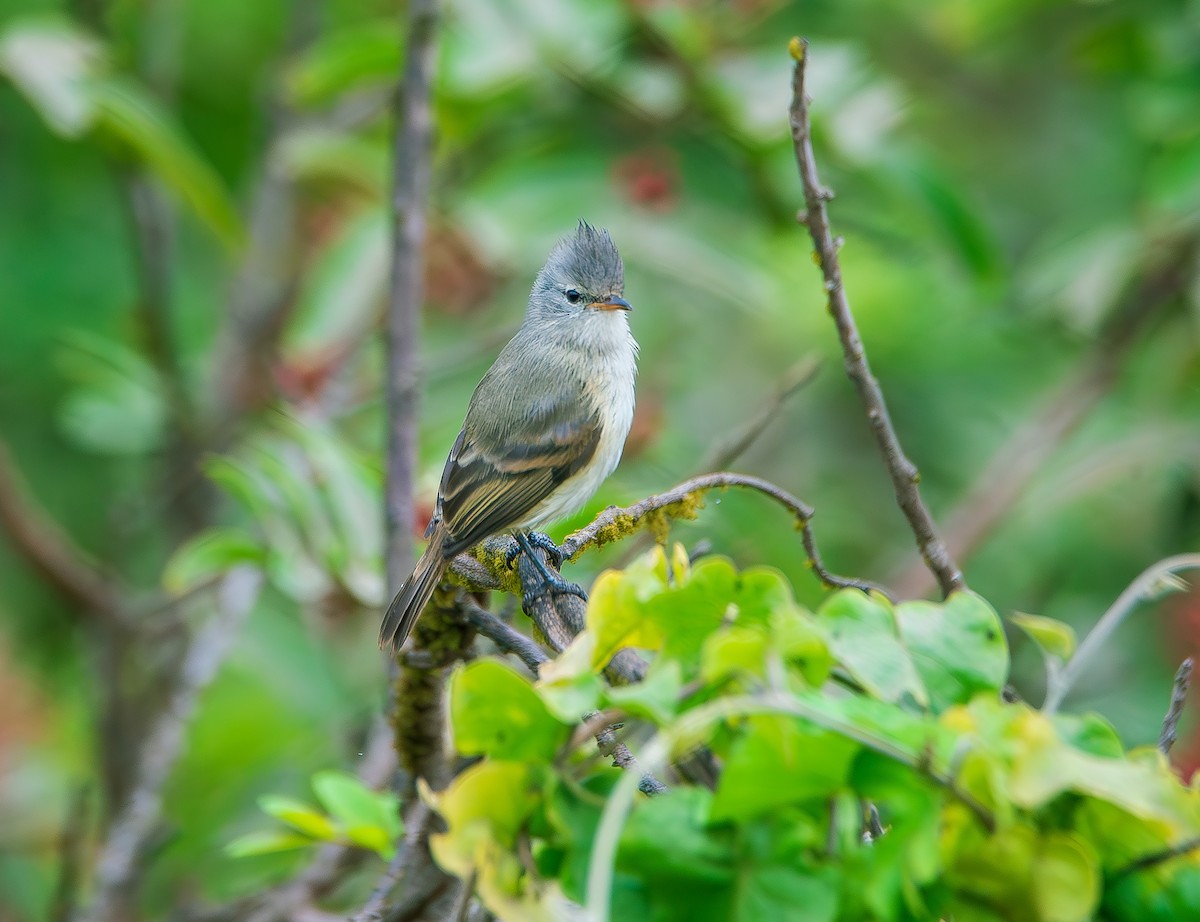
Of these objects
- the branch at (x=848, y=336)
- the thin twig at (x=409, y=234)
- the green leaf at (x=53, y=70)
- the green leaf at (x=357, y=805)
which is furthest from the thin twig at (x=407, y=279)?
the branch at (x=848, y=336)

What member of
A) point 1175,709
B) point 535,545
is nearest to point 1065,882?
point 1175,709

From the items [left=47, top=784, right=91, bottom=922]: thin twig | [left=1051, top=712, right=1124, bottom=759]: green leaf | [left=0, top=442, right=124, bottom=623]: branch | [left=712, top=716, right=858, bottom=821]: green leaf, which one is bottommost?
[left=47, top=784, right=91, bottom=922]: thin twig

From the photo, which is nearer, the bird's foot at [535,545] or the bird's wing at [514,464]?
the bird's foot at [535,545]

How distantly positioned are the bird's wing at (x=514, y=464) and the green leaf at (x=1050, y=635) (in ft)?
6.08

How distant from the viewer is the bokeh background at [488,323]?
421cm

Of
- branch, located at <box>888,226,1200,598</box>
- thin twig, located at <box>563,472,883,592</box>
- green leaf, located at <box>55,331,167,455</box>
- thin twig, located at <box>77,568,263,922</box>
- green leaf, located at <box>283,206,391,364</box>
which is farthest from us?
branch, located at <box>888,226,1200,598</box>

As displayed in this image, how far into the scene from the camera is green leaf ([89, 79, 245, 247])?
3.90m

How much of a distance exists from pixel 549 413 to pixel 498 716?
2.73 meters

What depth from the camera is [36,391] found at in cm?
598

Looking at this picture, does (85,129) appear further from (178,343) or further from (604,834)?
(604,834)

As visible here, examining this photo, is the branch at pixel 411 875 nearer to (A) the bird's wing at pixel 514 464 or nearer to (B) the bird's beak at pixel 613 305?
(A) the bird's wing at pixel 514 464

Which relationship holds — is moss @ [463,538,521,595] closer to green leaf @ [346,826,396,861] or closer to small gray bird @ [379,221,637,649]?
small gray bird @ [379,221,637,649]

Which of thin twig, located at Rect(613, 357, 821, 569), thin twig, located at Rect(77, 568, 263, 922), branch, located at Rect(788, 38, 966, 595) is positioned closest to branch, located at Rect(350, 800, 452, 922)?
thin twig, located at Rect(613, 357, 821, 569)

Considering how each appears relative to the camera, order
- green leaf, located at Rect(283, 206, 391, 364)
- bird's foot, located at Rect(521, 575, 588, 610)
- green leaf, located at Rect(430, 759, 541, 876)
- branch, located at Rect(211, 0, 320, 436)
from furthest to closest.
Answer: branch, located at Rect(211, 0, 320, 436) → green leaf, located at Rect(283, 206, 391, 364) → bird's foot, located at Rect(521, 575, 588, 610) → green leaf, located at Rect(430, 759, 541, 876)
